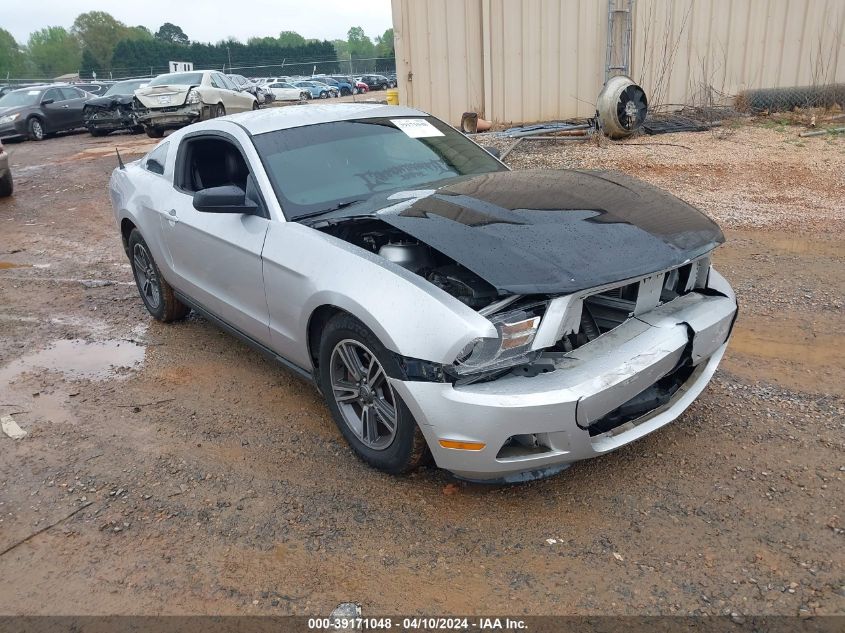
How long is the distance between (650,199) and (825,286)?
233cm

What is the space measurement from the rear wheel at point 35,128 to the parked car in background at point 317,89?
21750 mm

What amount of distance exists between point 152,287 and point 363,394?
9.58ft

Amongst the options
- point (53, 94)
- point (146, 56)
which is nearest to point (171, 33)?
point (146, 56)

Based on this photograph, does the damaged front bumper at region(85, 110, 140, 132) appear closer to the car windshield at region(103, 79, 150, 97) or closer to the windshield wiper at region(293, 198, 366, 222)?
the car windshield at region(103, 79, 150, 97)

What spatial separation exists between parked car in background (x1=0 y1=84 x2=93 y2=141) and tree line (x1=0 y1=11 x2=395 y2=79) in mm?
26984

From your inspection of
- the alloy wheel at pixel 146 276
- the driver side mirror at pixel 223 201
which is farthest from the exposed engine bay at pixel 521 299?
the alloy wheel at pixel 146 276

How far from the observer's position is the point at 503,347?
268 cm

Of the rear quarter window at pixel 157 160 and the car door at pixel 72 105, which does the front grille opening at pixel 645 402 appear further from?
the car door at pixel 72 105

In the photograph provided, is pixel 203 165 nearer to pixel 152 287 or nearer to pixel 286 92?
pixel 152 287

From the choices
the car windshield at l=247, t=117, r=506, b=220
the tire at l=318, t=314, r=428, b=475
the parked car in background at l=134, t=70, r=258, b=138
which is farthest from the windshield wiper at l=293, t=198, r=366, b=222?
the parked car in background at l=134, t=70, r=258, b=138

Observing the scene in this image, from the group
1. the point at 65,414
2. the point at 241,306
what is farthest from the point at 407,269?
the point at 65,414

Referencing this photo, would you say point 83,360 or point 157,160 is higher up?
point 157,160

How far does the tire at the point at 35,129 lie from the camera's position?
18.8 meters

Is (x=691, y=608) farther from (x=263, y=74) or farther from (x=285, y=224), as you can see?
(x=263, y=74)
